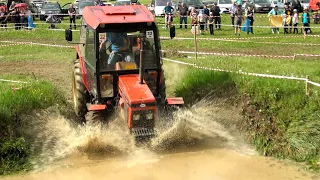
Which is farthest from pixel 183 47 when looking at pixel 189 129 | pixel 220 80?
pixel 189 129

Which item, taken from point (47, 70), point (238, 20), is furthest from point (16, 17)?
point (47, 70)

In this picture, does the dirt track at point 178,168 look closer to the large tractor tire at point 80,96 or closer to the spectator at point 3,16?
the large tractor tire at point 80,96

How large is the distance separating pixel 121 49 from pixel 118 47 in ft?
0.23

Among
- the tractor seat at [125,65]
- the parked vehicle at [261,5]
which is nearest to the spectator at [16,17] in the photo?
the parked vehicle at [261,5]

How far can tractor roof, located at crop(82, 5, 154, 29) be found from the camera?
30.1ft

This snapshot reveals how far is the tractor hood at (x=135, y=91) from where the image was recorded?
8398 millimetres

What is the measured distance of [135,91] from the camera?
8.67 metres

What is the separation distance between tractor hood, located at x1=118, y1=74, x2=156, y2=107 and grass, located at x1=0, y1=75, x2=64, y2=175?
6.82ft

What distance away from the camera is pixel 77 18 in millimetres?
34344

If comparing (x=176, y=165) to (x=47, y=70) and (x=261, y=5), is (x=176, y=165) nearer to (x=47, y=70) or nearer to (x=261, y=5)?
(x=47, y=70)

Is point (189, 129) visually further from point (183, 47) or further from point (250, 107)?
point (183, 47)

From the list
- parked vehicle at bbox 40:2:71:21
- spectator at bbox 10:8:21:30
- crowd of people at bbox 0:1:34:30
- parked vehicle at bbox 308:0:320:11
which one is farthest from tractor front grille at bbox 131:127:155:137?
parked vehicle at bbox 308:0:320:11

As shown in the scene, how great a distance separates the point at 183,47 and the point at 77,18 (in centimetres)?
1565

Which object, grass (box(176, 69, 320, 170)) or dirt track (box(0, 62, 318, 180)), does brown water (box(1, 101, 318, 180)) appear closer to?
dirt track (box(0, 62, 318, 180))
